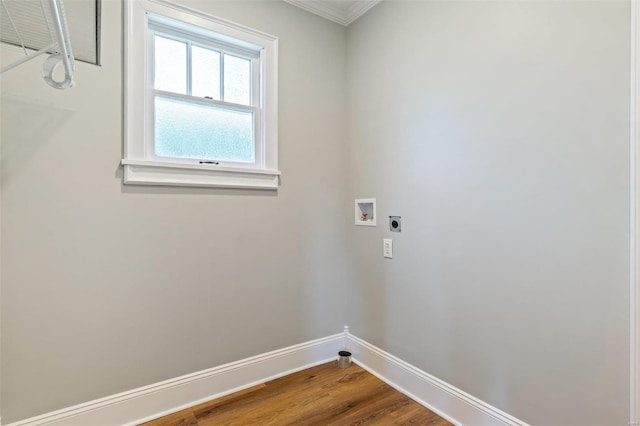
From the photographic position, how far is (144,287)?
1.68m

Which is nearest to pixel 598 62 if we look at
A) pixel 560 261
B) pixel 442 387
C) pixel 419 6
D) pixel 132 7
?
pixel 560 261

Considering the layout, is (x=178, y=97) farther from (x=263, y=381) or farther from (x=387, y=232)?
(x=263, y=381)

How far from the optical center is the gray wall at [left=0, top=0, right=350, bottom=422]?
1.42 m

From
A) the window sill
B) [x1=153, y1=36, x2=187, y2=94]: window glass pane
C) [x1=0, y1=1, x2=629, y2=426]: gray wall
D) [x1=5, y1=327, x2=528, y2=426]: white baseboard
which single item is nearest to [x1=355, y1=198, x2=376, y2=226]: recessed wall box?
[x1=0, y1=1, x2=629, y2=426]: gray wall

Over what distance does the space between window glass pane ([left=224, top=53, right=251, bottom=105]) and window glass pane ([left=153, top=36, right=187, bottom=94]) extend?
10.1 inches

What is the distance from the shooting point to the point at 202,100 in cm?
188

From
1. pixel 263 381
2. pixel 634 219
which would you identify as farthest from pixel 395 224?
pixel 263 381

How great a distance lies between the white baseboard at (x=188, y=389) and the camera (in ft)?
5.01

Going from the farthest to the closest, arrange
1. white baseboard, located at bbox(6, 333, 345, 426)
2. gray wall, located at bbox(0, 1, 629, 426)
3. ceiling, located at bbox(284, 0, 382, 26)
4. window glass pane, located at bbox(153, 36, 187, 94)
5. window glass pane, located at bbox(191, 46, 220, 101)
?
ceiling, located at bbox(284, 0, 382, 26) < window glass pane, located at bbox(191, 46, 220, 101) < window glass pane, located at bbox(153, 36, 187, 94) < white baseboard, located at bbox(6, 333, 345, 426) < gray wall, located at bbox(0, 1, 629, 426)

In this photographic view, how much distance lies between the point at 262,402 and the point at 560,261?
1749 millimetres

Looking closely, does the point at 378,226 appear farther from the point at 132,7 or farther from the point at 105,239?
the point at 132,7

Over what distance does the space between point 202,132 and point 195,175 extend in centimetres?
30

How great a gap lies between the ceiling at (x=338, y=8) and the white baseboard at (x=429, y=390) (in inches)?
97.4

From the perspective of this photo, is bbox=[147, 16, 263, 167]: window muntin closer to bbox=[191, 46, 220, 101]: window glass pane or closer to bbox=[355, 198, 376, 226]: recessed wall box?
bbox=[191, 46, 220, 101]: window glass pane
